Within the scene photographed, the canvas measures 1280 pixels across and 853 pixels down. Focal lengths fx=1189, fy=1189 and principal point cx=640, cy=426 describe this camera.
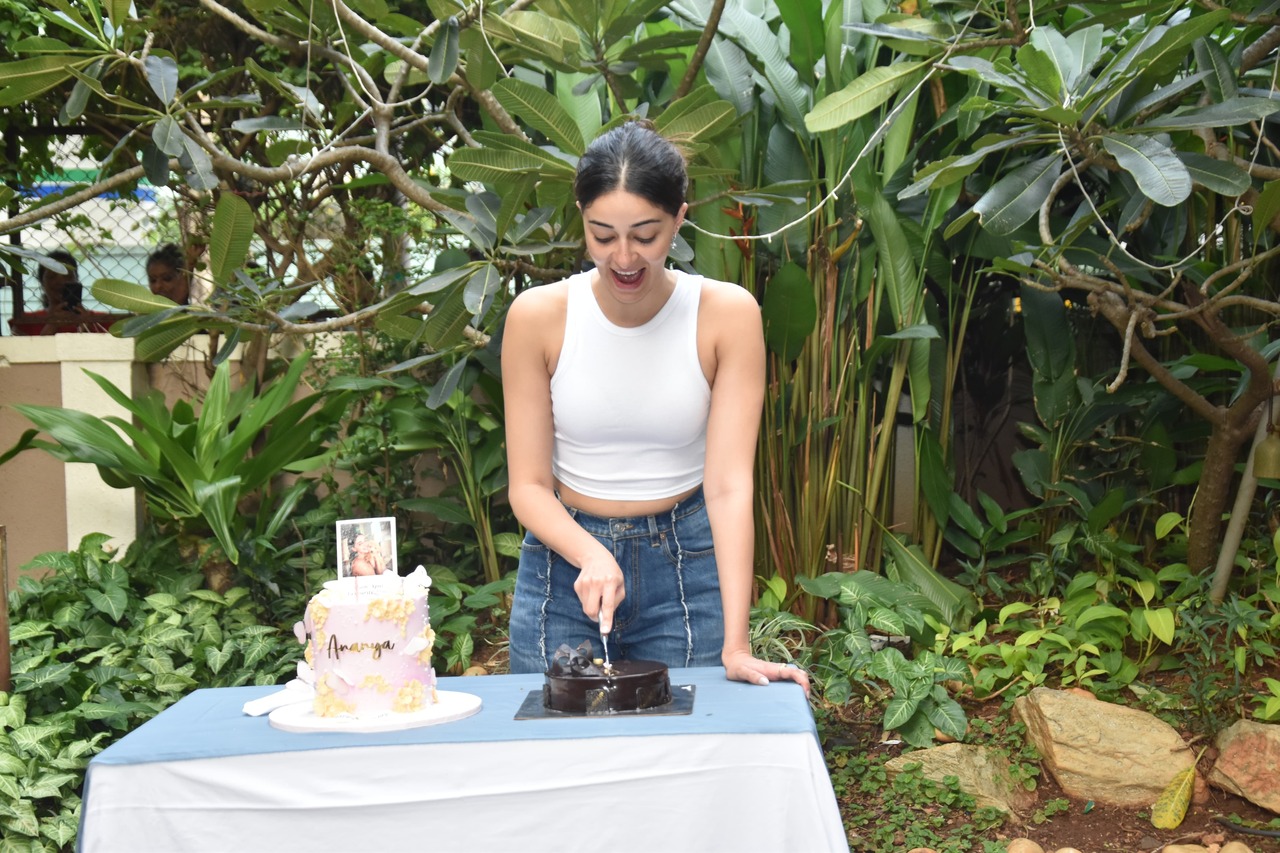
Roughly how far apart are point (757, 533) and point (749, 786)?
2.35 m

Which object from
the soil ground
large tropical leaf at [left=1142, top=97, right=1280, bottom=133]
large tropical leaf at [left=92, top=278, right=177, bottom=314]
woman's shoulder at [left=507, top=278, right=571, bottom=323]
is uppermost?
large tropical leaf at [left=1142, top=97, right=1280, bottom=133]

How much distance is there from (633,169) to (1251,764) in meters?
2.19

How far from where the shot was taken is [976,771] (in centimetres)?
295

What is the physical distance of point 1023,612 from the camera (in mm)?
3570

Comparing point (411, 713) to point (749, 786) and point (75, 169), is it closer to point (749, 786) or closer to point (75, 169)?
point (749, 786)

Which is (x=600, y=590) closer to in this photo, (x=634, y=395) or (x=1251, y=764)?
(x=634, y=395)

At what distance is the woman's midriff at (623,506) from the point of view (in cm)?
180

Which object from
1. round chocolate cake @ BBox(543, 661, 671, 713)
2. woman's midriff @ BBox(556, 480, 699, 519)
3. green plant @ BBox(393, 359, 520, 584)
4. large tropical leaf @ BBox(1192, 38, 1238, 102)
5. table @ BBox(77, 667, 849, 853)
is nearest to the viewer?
table @ BBox(77, 667, 849, 853)

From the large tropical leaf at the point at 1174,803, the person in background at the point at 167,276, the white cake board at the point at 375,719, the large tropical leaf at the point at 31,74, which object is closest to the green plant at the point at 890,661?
the large tropical leaf at the point at 1174,803

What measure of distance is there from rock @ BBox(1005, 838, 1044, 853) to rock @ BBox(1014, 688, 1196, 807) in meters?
0.28

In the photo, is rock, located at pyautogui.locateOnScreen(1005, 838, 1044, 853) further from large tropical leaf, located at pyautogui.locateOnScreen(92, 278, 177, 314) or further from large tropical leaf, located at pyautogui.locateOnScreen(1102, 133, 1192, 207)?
large tropical leaf, located at pyautogui.locateOnScreen(92, 278, 177, 314)

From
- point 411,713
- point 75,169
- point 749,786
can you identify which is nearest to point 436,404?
point 411,713

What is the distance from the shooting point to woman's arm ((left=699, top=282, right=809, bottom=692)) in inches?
66.3

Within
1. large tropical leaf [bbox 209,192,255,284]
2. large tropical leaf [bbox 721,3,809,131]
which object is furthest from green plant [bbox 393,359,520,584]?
large tropical leaf [bbox 721,3,809,131]
